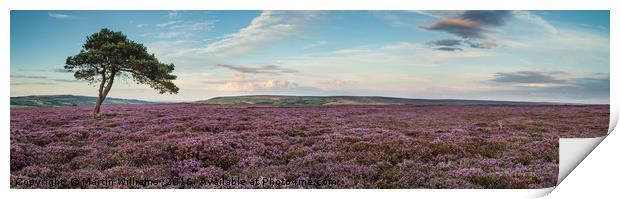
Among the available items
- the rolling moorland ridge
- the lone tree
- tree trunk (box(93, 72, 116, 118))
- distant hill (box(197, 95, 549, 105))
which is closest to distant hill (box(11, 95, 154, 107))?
the rolling moorland ridge

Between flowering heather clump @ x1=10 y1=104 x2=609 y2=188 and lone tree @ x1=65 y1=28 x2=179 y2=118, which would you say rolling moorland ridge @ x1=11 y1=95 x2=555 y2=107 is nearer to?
flowering heather clump @ x1=10 y1=104 x2=609 y2=188

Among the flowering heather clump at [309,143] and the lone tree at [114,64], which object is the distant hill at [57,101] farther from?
the lone tree at [114,64]

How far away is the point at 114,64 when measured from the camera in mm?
14625

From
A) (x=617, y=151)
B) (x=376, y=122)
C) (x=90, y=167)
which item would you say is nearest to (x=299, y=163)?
(x=376, y=122)

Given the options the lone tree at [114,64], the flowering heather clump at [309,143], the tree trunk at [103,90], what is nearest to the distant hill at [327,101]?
the flowering heather clump at [309,143]

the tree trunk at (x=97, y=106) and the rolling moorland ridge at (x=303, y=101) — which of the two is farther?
the tree trunk at (x=97, y=106)

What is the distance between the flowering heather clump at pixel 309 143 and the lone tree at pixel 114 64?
2.32 feet

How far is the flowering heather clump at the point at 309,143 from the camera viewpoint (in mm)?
12734

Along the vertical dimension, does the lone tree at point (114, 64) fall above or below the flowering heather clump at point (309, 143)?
above

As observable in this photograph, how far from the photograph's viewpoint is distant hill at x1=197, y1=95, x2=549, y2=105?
14.4 meters

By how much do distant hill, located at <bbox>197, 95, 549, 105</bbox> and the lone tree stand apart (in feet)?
4.36

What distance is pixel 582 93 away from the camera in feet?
46.8

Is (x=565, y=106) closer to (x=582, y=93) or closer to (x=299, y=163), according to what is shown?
(x=582, y=93)

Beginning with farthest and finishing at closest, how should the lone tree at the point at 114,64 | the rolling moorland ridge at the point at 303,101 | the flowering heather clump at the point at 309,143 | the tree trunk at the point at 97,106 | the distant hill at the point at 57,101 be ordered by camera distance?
1. the tree trunk at the point at 97,106
2. the rolling moorland ridge at the point at 303,101
3. the lone tree at the point at 114,64
4. the distant hill at the point at 57,101
5. the flowering heather clump at the point at 309,143
